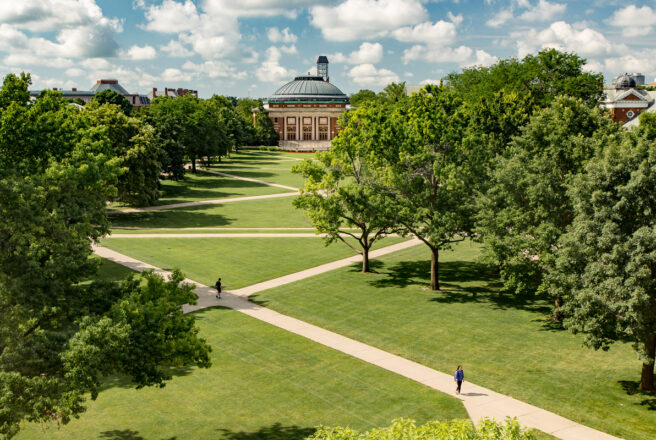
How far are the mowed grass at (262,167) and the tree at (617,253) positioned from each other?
6380 cm

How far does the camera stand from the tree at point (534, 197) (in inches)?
1140

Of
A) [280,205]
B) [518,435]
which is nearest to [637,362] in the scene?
[518,435]

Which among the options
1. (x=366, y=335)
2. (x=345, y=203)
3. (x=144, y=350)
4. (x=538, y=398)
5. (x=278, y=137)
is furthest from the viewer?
(x=278, y=137)

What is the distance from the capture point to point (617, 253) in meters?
20.9

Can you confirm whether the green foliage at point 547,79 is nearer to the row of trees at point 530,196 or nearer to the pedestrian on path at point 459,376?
the row of trees at point 530,196

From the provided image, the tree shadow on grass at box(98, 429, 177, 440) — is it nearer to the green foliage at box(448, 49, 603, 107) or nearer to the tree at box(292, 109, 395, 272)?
the tree at box(292, 109, 395, 272)

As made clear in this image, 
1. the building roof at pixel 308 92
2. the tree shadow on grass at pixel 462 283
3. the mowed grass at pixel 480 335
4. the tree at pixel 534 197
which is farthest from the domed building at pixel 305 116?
the tree at pixel 534 197

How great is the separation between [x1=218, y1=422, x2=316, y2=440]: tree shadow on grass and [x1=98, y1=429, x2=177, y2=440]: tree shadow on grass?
188 centimetres

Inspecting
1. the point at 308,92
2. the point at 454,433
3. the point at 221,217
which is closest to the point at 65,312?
the point at 454,433

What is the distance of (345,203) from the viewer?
125 ft

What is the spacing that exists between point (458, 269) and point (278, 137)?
139 metres

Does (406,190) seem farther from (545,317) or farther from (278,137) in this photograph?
(278,137)

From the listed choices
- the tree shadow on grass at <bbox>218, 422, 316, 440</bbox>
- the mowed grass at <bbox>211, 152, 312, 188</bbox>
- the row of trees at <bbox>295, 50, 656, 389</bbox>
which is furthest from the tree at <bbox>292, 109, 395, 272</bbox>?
the mowed grass at <bbox>211, 152, 312, 188</bbox>

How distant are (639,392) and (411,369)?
9.28 meters
